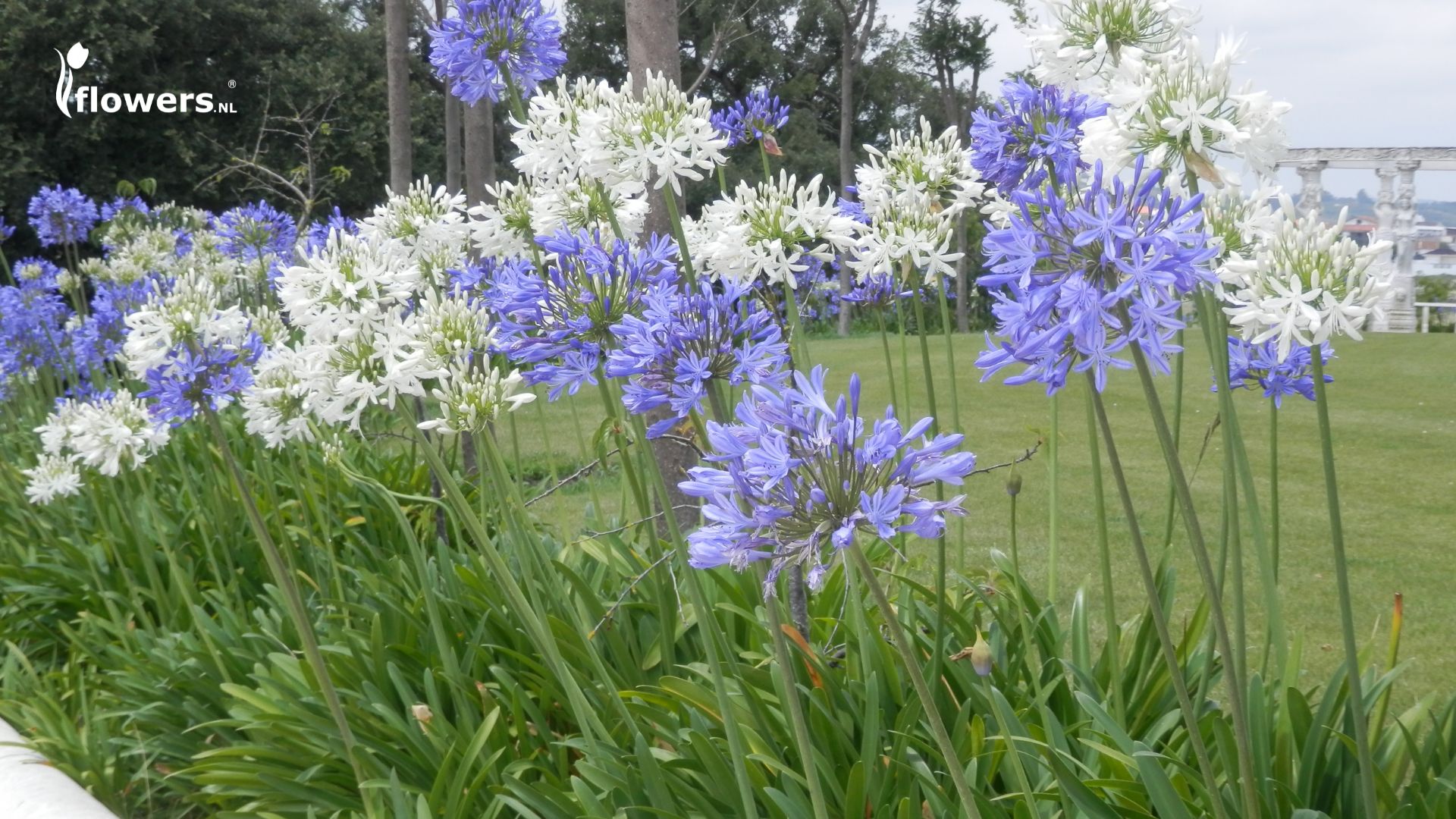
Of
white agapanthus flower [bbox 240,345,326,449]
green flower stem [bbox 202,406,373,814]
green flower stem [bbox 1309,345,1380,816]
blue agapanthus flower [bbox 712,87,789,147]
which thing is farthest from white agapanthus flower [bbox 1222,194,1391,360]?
white agapanthus flower [bbox 240,345,326,449]

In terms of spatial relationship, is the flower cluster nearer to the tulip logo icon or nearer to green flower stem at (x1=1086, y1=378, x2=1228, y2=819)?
green flower stem at (x1=1086, y1=378, x2=1228, y2=819)

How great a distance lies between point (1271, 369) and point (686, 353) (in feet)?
4.49

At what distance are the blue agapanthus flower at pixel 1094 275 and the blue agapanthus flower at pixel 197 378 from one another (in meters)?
2.42

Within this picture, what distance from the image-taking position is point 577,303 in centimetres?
240

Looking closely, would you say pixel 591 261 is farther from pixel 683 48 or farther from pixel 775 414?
pixel 683 48

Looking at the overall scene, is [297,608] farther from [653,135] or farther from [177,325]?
[653,135]

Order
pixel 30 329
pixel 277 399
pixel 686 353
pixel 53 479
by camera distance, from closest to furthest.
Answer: pixel 686 353
pixel 277 399
pixel 53 479
pixel 30 329

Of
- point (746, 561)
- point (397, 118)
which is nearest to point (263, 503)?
point (397, 118)

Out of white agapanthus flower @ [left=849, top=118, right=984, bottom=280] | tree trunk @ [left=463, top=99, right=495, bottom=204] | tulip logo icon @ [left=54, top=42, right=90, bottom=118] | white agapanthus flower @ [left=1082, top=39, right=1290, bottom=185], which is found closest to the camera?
white agapanthus flower @ [left=1082, top=39, right=1290, bottom=185]

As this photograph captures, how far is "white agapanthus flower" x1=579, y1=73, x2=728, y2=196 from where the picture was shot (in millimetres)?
2611

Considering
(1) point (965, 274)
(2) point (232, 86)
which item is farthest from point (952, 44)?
(2) point (232, 86)

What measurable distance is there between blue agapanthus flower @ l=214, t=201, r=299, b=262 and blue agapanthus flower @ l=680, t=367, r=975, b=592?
227 inches

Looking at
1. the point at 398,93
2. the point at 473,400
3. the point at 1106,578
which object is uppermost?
the point at 398,93

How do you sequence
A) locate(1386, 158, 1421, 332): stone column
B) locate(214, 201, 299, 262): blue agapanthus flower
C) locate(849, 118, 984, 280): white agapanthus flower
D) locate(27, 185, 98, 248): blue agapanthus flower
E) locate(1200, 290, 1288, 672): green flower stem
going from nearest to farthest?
locate(1200, 290, 1288, 672): green flower stem
locate(849, 118, 984, 280): white agapanthus flower
locate(214, 201, 299, 262): blue agapanthus flower
locate(27, 185, 98, 248): blue agapanthus flower
locate(1386, 158, 1421, 332): stone column
